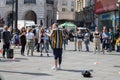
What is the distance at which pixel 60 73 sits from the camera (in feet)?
52.5

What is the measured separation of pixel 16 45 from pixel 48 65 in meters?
14.2

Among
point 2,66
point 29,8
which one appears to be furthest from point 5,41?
point 29,8

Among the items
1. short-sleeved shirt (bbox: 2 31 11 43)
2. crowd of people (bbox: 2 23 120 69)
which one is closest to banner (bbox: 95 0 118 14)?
crowd of people (bbox: 2 23 120 69)

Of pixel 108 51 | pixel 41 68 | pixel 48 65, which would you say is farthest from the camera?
pixel 108 51

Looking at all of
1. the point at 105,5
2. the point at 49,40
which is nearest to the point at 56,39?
the point at 49,40

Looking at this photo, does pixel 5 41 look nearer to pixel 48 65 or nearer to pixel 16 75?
pixel 48 65

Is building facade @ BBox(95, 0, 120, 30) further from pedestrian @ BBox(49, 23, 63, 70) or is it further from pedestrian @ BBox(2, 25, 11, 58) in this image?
pedestrian @ BBox(49, 23, 63, 70)

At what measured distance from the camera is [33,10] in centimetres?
8262

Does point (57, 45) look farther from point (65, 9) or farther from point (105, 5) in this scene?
point (65, 9)

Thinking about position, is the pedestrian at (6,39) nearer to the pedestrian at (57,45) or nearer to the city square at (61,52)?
the city square at (61,52)

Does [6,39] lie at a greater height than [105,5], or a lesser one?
lesser

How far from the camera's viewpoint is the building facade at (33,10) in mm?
81562

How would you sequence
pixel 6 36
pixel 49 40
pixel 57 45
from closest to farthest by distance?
pixel 57 45
pixel 6 36
pixel 49 40

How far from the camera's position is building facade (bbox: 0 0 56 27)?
8156 centimetres
